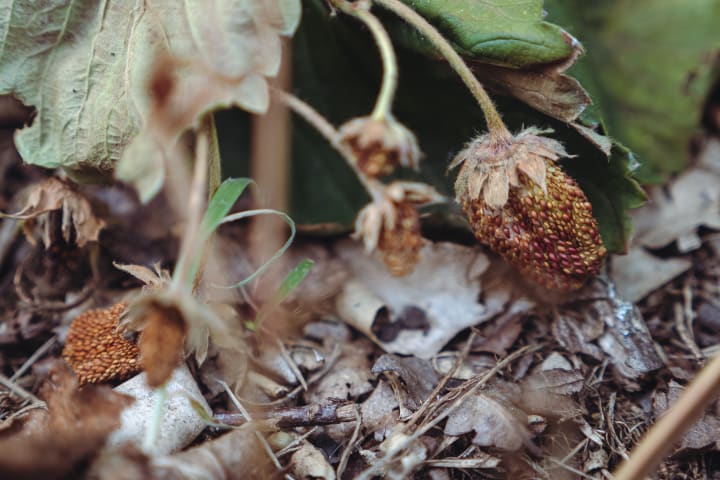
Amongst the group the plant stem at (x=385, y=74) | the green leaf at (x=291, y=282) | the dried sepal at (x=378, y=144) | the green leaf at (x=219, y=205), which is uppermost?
the plant stem at (x=385, y=74)

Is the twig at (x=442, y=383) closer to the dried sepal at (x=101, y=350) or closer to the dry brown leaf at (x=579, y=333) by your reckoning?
the dry brown leaf at (x=579, y=333)

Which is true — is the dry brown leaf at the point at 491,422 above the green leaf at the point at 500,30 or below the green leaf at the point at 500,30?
below

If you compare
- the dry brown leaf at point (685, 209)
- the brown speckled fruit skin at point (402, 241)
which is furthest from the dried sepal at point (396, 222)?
the dry brown leaf at point (685, 209)

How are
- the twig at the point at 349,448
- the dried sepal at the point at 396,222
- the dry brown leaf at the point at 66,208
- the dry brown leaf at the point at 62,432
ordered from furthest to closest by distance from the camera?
the dry brown leaf at the point at 66,208 < the twig at the point at 349,448 < the dried sepal at the point at 396,222 < the dry brown leaf at the point at 62,432

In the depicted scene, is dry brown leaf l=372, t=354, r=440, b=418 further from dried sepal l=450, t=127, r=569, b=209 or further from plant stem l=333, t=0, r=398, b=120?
plant stem l=333, t=0, r=398, b=120

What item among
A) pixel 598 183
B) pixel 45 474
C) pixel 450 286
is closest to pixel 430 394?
pixel 450 286

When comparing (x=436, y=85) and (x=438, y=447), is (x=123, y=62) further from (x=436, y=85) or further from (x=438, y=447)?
(x=438, y=447)

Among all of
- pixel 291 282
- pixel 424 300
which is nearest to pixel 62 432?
pixel 291 282
